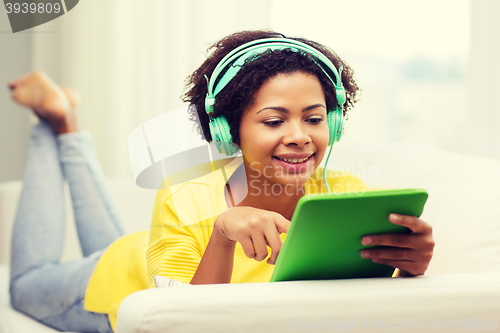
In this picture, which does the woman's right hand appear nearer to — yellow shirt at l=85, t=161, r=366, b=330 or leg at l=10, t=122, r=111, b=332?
yellow shirt at l=85, t=161, r=366, b=330

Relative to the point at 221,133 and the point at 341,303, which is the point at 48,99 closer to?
the point at 221,133

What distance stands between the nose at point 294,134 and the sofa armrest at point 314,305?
0.21m

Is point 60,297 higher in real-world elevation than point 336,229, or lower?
lower

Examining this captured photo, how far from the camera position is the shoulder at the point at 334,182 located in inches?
30.8

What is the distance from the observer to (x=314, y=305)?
1.57 ft

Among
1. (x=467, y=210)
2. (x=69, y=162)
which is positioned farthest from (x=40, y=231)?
(x=467, y=210)

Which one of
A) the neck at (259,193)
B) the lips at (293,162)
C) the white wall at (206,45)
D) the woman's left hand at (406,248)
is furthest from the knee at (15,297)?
the woman's left hand at (406,248)

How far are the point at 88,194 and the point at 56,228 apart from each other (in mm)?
114

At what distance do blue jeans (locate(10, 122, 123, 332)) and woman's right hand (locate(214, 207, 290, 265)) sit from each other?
543 mm

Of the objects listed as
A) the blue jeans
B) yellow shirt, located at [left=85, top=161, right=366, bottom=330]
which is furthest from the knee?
yellow shirt, located at [left=85, top=161, right=366, bottom=330]

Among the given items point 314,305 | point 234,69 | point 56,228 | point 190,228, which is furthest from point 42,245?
point 314,305

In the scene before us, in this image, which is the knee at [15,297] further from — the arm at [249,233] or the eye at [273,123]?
the eye at [273,123]

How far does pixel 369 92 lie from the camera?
2666 mm

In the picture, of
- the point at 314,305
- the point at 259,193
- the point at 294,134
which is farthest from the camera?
the point at 259,193
